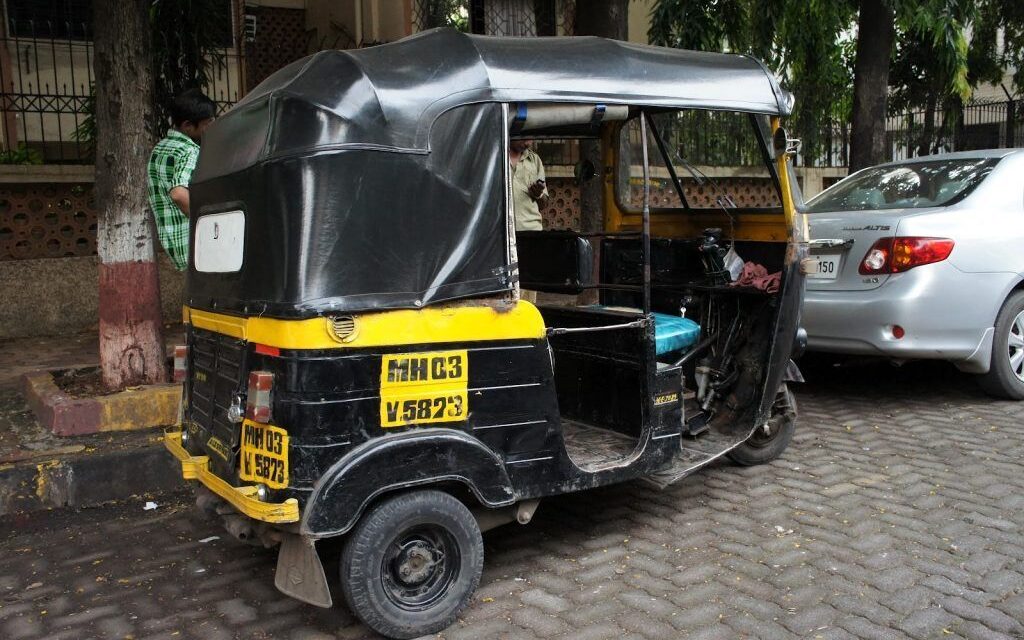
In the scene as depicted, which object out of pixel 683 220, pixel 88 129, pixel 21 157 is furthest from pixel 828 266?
pixel 21 157

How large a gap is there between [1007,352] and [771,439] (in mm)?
2196

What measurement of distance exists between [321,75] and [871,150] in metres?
8.30

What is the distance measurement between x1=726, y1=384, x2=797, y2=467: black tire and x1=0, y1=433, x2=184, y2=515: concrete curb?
10.4 ft

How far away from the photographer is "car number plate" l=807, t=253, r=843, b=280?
19.6ft

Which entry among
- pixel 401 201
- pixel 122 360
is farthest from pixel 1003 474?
pixel 122 360

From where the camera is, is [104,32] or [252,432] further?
[104,32]

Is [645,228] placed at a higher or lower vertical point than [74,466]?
higher

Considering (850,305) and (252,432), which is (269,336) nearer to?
(252,432)

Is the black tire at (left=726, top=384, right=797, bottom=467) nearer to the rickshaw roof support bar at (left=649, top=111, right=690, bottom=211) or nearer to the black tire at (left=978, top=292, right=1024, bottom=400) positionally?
the rickshaw roof support bar at (left=649, top=111, right=690, bottom=211)

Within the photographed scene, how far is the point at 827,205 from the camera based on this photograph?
22.2 feet

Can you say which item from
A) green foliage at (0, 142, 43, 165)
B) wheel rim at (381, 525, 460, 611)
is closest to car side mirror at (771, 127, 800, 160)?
wheel rim at (381, 525, 460, 611)

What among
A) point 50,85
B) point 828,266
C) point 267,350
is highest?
point 50,85

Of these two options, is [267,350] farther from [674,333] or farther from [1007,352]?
[1007,352]

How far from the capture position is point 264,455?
313 centimetres
